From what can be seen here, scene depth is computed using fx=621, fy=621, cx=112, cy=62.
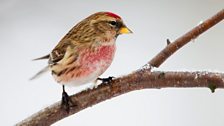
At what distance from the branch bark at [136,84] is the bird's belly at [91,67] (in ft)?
0.16

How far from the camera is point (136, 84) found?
1208mm

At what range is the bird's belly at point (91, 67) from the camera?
4.13 feet

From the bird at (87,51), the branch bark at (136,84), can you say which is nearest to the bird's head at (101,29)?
the bird at (87,51)

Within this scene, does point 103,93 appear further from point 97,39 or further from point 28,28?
point 28,28

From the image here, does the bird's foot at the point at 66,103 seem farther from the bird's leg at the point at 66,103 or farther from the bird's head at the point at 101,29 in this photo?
the bird's head at the point at 101,29

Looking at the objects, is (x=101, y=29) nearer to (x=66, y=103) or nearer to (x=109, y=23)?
(x=109, y=23)

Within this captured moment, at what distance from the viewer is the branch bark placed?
3.80 feet

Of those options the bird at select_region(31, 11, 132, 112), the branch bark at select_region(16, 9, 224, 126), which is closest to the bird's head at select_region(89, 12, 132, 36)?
the bird at select_region(31, 11, 132, 112)

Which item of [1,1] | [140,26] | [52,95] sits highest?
[1,1]

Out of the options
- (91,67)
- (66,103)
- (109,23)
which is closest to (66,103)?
(66,103)

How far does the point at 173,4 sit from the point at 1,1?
0.77m

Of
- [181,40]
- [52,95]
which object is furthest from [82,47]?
[52,95]

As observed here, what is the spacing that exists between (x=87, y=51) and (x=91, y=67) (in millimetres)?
41

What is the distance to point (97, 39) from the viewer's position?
1.31 meters
